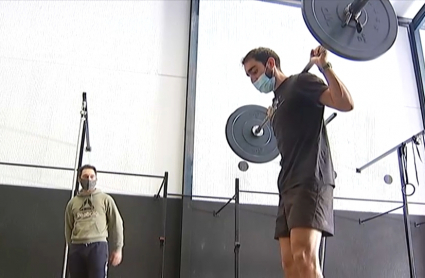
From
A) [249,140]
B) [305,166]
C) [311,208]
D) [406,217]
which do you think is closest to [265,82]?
[305,166]

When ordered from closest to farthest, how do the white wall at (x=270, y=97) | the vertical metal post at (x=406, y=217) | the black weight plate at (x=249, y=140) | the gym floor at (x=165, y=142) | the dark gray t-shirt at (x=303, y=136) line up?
the dark gray t-shirt at (x=303, y=136) < the vertical metal post at (x=406, y=217) < the black weight plate at (x=249, y=140) < the gym floor at (x=165, y=142) < the white wall at (x=270, y=97)

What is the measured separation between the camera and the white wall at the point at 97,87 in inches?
134

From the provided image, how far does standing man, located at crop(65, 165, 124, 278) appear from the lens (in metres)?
2.52

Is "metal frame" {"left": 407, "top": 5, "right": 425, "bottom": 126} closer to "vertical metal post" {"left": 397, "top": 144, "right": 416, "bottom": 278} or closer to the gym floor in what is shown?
the gym floor

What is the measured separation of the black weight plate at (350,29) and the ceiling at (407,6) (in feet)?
8.58

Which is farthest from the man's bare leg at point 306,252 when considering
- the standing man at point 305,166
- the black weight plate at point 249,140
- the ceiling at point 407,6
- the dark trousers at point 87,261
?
the ceiling at point 407,6

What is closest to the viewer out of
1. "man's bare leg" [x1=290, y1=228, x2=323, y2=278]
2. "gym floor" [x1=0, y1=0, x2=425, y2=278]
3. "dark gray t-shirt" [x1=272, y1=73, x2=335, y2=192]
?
"man's bare leg" [x1=290, y1=228, x2=323, y2=278]

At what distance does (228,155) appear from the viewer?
3553mm

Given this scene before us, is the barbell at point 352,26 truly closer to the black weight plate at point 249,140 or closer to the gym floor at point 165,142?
the black weight plate at point 249,140

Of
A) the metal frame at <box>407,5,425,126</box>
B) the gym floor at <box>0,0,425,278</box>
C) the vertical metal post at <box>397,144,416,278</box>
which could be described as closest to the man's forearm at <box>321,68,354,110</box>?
the vertical metal post at <box>397,144,416,278</box>

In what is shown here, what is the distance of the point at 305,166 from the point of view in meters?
1.46

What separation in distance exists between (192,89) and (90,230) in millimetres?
1512

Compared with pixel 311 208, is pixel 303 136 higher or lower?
higher

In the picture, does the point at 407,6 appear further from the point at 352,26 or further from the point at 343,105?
the point at 343,105
